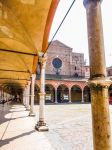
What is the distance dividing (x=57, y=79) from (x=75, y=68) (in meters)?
8.35

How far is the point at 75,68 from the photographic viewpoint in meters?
42.2

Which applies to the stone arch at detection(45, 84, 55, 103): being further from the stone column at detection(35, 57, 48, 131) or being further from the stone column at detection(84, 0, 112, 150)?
the stone column at detection(84, 0, 112, 150)

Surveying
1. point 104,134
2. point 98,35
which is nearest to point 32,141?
point 104,134

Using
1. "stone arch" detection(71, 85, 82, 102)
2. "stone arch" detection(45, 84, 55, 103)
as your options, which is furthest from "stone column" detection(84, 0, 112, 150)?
"stone arch" detection(71, 85, 82, 102)

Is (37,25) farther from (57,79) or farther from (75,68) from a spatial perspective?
(75,68)

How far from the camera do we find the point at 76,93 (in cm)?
3959

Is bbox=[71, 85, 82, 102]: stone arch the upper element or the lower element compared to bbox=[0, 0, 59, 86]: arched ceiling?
lower

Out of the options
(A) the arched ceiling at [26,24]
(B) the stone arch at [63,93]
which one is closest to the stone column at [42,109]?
(A) the arched ceiling at [26,24]

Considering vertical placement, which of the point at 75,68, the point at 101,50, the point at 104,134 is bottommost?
the point at 104,134

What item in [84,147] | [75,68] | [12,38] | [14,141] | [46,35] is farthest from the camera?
[75,68]

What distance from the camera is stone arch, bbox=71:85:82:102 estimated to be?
3919 cm

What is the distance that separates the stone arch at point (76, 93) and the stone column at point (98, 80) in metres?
36.6

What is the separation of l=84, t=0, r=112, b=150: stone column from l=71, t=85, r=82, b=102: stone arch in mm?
36635

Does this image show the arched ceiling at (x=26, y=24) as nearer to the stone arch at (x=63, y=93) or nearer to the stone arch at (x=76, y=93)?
the stone arch at (x=63, y=93)
